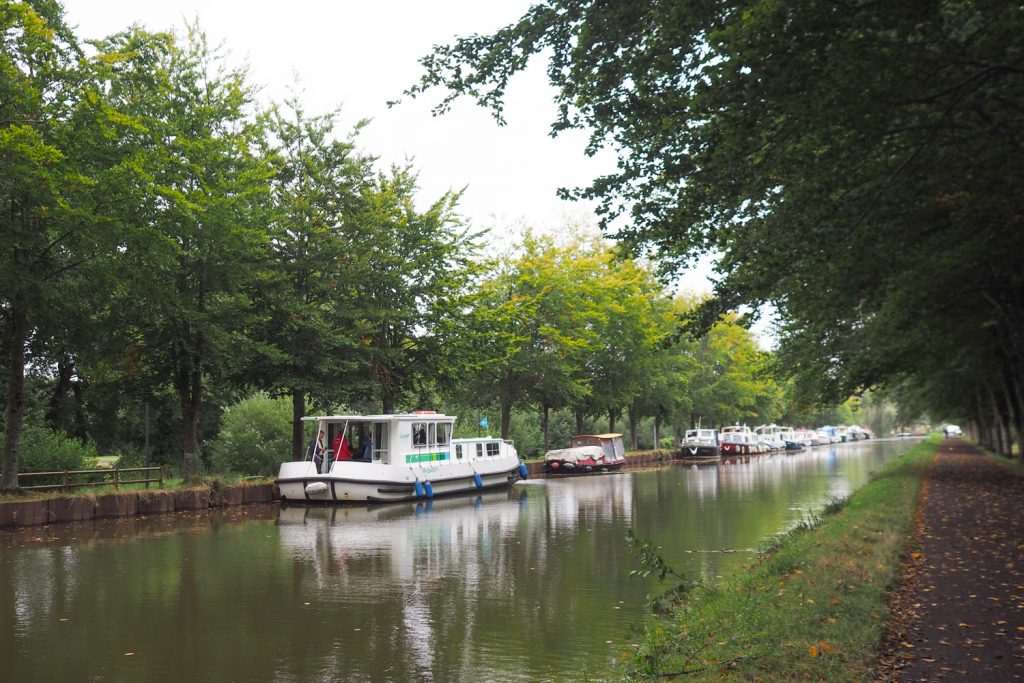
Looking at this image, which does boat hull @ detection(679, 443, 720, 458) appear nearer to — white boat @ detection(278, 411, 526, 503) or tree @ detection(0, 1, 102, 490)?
white boat @ detection(278, 411, 526, 503)

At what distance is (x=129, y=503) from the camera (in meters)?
22.9

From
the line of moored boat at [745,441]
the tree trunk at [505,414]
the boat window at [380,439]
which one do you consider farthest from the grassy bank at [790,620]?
the line of moored boat at [745,441]

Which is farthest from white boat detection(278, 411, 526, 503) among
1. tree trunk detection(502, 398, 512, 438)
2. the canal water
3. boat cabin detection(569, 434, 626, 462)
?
boat cabin detection(569, 434, 626, 462)

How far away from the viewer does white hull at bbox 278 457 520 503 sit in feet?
89.8

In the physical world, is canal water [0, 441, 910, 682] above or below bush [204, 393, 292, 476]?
below

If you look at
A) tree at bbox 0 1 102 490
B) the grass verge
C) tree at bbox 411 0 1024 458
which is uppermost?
tree at bbox 0 1 102 490

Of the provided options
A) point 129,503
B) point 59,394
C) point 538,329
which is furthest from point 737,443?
point 129,503

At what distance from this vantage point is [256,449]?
3497 centimetres

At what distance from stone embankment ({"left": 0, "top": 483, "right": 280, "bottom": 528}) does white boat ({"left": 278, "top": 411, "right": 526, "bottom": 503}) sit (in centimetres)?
123

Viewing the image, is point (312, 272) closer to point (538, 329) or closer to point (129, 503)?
point (129, 503)

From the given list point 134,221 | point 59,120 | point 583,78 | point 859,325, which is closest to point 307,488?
point 134,221

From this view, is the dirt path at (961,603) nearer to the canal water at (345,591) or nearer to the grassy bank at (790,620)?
the grassy bank at (790,620)

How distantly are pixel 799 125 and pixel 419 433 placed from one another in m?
24.7

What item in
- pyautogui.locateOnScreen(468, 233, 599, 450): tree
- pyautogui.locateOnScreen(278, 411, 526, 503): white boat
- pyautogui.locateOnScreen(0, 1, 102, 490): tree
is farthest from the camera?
pyautogui.locateOnScreen(468, 233, 599, 450): tree
